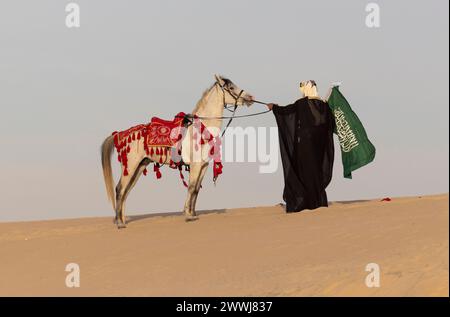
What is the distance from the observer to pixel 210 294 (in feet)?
26.6

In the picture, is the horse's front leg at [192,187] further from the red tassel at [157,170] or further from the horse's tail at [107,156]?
the horse's tail at [107,156]

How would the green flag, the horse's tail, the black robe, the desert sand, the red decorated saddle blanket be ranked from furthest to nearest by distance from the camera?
the horse's tail
the green flag
the red decorated saddle blanket
the black robe
the desert sand

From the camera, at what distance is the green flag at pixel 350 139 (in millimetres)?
14555

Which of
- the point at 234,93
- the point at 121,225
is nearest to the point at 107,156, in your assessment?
the point at 121,225

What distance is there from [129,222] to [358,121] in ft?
18.7

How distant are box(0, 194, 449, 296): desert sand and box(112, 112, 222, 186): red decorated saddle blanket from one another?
1.38 metres

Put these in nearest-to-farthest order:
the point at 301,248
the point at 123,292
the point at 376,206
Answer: the point at 123,292
the point at 301,248
the point at 376,206

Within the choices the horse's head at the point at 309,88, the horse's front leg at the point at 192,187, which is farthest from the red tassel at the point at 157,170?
the horse's head at the point at 309,88

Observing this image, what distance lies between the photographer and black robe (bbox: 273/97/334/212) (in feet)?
45.5

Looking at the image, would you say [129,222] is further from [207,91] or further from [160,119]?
[207,91]

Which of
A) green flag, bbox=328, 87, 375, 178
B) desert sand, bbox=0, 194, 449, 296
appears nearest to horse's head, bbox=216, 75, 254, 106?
green flag, bbox=328, 87, 375, 178

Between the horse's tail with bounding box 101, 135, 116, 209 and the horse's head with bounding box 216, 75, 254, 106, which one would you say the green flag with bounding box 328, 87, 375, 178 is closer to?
the horse's head with bounding box 216, 75, 254, 106

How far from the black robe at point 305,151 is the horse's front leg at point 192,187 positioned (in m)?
1.76
